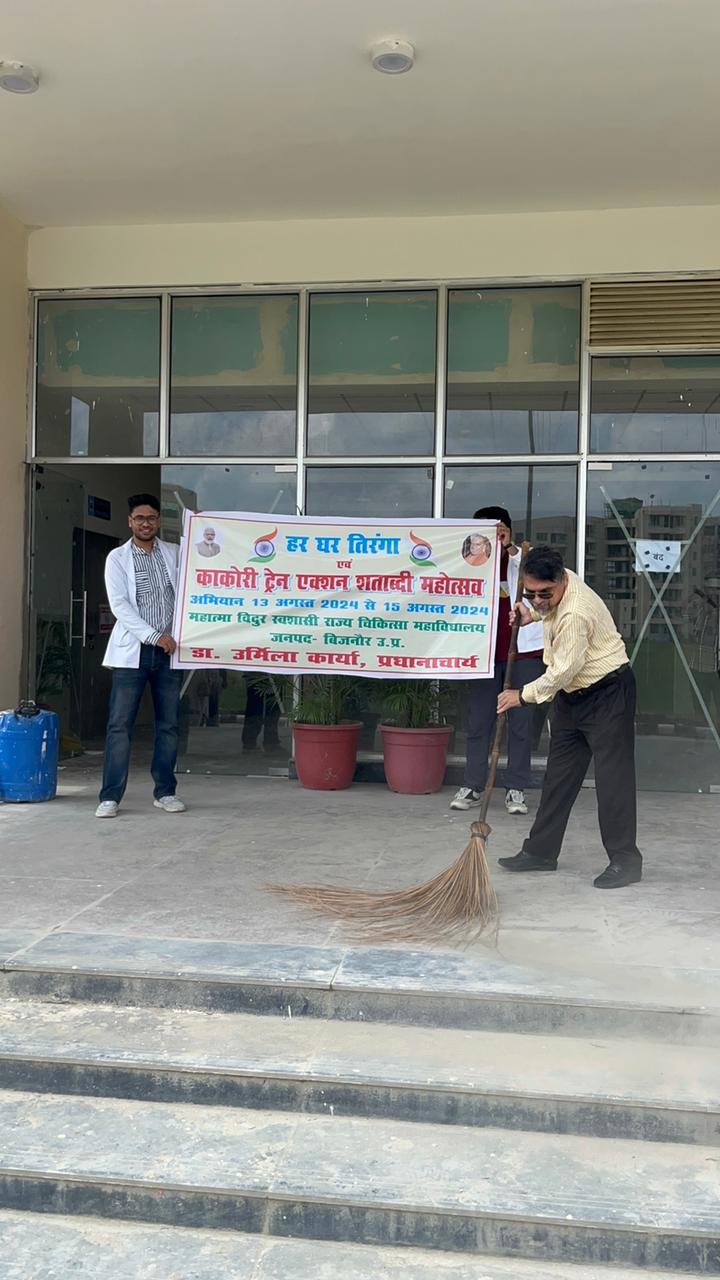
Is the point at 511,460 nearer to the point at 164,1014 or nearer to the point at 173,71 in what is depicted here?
the point at 173,71

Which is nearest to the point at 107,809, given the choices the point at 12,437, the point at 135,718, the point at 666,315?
the point at 135,718

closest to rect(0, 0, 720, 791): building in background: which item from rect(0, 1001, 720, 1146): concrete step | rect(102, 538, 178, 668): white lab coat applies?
rect(102, 538, 178, 668): white lab coat

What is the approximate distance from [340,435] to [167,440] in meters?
1.31

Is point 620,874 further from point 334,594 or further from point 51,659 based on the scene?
point 51,659

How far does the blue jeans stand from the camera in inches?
248

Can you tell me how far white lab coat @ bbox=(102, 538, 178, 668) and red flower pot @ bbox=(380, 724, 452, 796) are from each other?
188 centimetres

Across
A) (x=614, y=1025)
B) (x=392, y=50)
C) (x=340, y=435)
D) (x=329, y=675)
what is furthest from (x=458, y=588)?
(x=614, y=1025)

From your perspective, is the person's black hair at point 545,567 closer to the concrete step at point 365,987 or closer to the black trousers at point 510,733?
the concrete step at point 365,987

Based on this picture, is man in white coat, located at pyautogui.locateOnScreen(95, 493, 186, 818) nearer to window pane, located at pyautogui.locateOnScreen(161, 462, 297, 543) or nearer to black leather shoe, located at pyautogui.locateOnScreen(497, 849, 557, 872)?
window pane, located at pyautogui.locateOnScreen(161, 462, 297, 543)

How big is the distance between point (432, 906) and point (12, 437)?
5291 mm

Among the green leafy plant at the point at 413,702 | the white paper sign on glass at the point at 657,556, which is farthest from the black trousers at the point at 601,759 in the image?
the white paper sign on glass at the point at 657,556

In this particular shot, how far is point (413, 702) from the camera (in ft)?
23.6

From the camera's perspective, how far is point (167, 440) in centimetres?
799

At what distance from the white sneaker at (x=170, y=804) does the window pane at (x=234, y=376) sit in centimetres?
277
